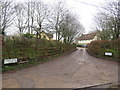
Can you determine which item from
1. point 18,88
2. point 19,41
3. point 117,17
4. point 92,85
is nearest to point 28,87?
point 18,88

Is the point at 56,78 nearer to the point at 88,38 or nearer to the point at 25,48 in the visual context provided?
the point at 25,48

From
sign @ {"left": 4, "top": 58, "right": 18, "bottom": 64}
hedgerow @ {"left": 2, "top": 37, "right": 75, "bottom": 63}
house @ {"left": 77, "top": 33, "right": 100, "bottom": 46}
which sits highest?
house @ {"left": 77, "top": 33, "right": 100, "bottom": 46}

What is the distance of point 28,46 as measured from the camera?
8.80 meters

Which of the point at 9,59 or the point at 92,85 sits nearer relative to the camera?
the point at 92,85

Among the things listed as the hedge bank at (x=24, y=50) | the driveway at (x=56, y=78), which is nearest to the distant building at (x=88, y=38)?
the hedge bank at (x=24, y=50)

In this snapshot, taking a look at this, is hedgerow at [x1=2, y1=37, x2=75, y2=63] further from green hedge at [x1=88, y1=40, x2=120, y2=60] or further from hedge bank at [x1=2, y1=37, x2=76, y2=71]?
green hedge at [x1=88, y1=40, x2=120, y2=60]

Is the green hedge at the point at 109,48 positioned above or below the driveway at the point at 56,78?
above

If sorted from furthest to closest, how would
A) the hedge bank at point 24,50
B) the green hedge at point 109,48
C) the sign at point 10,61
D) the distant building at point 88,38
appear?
the distant building at point 88,38 → the green hedge at point 109,48 → the hedge bank at point 24,50 → the sign at point 10,61

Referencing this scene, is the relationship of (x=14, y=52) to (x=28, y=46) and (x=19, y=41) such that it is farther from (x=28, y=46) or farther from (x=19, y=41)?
(x=28, y=46)

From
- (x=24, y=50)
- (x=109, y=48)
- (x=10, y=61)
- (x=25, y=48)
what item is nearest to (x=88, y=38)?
(x=109, y=48)

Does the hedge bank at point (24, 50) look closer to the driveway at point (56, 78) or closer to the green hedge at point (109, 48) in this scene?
the driveway at point (56, 78)

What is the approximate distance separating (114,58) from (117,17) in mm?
6901

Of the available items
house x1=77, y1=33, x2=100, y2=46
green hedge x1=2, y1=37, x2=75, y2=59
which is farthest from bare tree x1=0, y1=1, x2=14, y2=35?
house x1=77, y1=33, x2=100, y2=46

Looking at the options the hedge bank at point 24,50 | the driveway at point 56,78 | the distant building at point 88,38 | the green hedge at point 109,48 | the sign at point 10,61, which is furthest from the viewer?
the distant building at point 88,38
